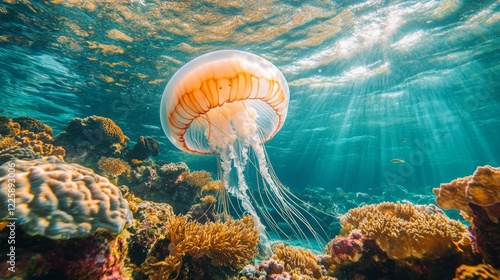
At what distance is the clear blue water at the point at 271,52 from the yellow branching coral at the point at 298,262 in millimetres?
7273

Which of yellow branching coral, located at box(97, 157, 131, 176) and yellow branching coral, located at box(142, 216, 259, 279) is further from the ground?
yellow branching coral, located at box(142, 216, 259, 279)

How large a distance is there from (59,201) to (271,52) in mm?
9865

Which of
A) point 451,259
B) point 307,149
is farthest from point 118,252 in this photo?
point 307,149

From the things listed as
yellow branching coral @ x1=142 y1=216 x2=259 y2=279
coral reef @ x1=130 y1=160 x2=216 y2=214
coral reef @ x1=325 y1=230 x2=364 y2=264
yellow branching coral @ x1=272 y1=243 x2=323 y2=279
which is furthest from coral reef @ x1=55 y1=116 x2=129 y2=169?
coral reef @ x1=325 y1=230 x2=364 y2=264

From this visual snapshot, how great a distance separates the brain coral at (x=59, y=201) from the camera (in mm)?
1726

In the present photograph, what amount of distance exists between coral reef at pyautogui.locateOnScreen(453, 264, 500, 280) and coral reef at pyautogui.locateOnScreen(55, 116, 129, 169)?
8.20 m

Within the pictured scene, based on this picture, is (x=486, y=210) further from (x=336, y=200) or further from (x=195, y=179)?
(x=336, y=200)

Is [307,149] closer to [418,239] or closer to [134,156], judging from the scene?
[134,156]

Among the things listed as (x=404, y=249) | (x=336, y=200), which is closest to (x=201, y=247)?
(x=404, y=249)

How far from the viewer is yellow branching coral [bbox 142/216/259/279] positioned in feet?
7.82

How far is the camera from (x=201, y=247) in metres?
2.53

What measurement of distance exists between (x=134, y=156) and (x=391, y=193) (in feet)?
98.7

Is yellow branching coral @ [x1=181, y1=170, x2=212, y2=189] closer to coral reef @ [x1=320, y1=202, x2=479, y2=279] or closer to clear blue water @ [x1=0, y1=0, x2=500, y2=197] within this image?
coral reef @ [x1=320, y1=202, x2=479, y2=279]

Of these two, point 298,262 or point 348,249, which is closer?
point 348,249
